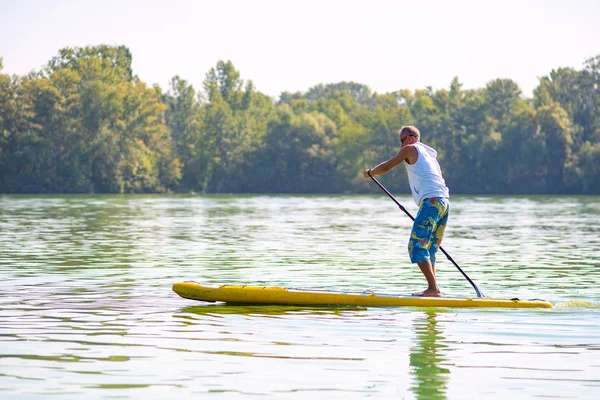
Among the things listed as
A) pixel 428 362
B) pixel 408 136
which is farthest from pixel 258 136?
pixel 428 362

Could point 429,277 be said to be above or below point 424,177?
below

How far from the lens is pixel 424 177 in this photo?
13.0 metres

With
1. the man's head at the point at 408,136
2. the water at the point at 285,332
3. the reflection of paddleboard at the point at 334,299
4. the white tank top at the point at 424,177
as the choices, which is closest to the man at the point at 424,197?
the white tank top at the point at 424,177

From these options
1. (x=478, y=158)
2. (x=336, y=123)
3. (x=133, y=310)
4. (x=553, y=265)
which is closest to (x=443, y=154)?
(x=478, y=158)

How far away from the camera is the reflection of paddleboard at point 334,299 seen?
510 inches

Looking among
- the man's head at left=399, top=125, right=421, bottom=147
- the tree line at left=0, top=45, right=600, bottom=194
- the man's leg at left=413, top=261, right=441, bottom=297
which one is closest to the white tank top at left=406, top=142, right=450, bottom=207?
the man's head at left=399, top=125, right=421, bottom=147

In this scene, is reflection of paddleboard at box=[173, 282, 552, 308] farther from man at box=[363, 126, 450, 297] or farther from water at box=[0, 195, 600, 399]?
man at box=[363, 126, 450, 297]

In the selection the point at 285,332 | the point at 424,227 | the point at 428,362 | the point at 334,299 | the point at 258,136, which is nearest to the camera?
the point at 428,362

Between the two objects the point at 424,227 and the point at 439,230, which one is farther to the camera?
the point at 439,230

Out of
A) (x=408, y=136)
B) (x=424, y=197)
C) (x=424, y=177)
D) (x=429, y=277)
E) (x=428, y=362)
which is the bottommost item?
(x=428, y=362)

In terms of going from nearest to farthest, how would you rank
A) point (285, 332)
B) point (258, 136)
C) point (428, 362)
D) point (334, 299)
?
1. point (428, 362)
2. point (285, 332)
3. point (334, 299)
4. point (258, 136)

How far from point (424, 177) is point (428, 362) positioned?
398 cm

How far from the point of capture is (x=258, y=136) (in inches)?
4751

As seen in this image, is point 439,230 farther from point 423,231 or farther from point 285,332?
point 285,332
